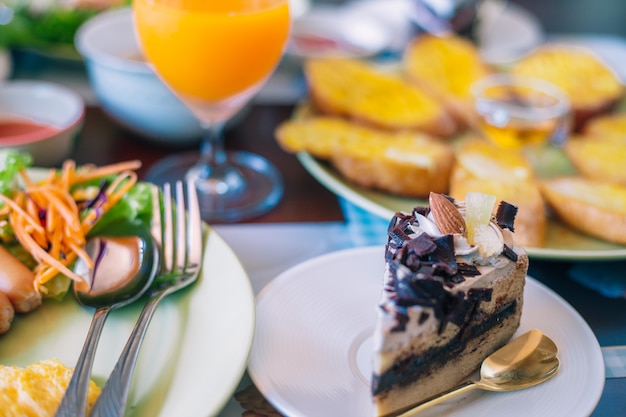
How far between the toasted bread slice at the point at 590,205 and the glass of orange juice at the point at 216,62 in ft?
1.93

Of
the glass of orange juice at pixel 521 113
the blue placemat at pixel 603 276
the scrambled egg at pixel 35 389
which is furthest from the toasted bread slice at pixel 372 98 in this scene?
the scrambled egg at pixel 35 389

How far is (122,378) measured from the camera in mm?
807

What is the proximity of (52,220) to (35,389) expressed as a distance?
392 mm

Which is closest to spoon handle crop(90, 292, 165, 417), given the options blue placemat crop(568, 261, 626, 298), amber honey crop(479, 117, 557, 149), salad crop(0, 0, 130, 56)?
blue placemat crop(568, 261, 626, 298)

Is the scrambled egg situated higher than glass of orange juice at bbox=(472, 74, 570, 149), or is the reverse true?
the scrambled egg

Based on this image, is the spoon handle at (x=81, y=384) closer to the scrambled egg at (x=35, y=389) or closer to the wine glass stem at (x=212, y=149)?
the scrambled egg at (x=35, y=389)

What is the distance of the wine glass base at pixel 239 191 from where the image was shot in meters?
1.39

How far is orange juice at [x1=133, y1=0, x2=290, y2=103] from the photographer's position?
124 cm

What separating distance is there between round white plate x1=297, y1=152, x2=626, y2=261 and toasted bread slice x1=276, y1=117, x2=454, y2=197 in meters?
0.02

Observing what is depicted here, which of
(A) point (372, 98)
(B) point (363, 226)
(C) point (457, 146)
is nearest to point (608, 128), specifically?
(C) point (457, 146)

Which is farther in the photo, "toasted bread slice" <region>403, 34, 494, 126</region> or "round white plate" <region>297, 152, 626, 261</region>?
"toasted bread slice" <region>403, 34, 494, 126</region>

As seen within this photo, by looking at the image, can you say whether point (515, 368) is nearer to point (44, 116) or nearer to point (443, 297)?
point (443, 297)

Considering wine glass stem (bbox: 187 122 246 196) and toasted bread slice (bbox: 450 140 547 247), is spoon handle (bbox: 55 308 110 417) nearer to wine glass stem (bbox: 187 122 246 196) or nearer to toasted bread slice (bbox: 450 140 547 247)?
wine glass stem (bbox: 187 122 246 196)

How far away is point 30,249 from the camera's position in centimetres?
108
